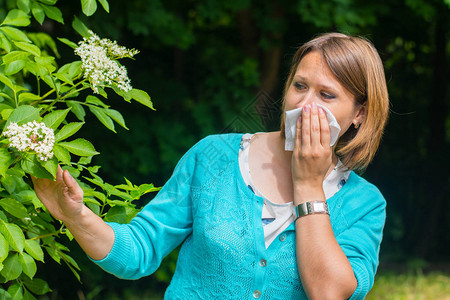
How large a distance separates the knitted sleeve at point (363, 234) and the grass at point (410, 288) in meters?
2.85

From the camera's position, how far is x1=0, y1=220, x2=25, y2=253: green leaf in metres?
1.53

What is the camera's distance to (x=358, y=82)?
71.9 inches

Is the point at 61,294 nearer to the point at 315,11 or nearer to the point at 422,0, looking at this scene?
the point at 315,11

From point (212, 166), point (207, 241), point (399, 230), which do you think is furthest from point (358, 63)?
point (399, 230)

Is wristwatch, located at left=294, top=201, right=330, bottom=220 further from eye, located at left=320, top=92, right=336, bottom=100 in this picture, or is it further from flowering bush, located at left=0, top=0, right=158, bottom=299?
flowering bush, located at left=0, top=0, right=158, bottom=299

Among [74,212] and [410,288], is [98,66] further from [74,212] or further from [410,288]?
[410,288]

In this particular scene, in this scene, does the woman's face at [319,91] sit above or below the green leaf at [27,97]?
above

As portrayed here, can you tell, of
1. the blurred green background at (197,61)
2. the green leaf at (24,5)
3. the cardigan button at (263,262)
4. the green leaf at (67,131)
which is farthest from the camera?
the blurred green background at (197,61)

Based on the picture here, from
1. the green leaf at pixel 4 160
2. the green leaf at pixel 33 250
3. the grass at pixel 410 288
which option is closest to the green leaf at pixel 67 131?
the green leaf at pixel 4 160

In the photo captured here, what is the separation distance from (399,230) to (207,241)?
6468 mm

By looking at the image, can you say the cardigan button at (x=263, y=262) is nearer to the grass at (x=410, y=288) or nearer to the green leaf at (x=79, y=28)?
the green leaf at (x=79, y=28)

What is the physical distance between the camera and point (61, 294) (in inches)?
215

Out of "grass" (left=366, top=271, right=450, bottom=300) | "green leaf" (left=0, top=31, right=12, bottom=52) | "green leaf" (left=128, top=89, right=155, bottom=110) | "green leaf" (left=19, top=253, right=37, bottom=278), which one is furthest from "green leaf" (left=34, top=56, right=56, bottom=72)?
"grass" (left=366, top=271, right=450, bottom=300)

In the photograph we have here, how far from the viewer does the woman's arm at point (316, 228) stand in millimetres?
1618
